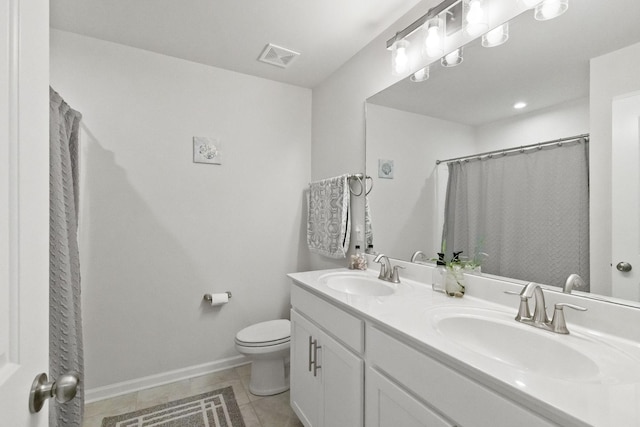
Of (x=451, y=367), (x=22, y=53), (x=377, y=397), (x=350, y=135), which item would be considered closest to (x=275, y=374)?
(x=377, y=397)

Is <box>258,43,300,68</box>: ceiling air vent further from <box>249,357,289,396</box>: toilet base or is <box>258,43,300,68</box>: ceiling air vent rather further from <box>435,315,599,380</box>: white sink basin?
<box>249,357,289,396</box>: toilet base

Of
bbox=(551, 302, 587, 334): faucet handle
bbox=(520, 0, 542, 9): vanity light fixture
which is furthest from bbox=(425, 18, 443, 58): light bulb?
bbox=(551, 302, 587, 334): faucet handle

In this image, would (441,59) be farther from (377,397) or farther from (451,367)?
(377,397)

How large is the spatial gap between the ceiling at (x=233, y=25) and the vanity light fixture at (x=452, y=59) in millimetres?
406

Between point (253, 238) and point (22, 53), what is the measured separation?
197 cm

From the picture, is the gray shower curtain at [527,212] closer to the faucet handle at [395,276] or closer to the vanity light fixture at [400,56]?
the faucet handle at [395,276]

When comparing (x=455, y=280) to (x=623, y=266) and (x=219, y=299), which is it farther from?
(x=219, y=299)

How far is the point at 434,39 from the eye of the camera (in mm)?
1465

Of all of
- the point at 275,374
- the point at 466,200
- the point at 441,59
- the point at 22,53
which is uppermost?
the point at 441,59

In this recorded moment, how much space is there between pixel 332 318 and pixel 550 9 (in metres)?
1.47

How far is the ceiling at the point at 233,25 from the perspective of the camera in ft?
5.31

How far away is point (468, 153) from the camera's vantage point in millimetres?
1389

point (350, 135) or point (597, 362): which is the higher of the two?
point (350, 135)

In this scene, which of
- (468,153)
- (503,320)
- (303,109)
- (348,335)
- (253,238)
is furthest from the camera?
(303,109)
